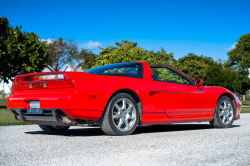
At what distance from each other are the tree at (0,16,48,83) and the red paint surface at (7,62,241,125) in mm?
21102

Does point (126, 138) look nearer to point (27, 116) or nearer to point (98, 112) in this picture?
point (98, 112)


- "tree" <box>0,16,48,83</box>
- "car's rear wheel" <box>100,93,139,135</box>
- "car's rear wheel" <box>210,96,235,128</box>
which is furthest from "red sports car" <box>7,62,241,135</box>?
"tree" <box>0,16,48,83</box>

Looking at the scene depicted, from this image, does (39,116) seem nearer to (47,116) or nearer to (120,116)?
(47,116)

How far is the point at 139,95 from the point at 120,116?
21.5 inches

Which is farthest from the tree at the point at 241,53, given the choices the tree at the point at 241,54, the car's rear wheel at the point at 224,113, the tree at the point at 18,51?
the car's rear wheel at the point at 224,113

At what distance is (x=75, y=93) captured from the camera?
4496 millimetres

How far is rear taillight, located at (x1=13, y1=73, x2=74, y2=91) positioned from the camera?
4.59m

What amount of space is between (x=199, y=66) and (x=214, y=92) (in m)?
58.8

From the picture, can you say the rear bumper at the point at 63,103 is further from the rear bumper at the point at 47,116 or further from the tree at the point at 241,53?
the tree at the point at 241,53

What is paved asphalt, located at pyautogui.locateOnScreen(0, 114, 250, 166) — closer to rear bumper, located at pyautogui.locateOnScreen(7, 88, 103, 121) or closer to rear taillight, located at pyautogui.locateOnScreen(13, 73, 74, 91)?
rear bumper, located at pyautogui.locateOnScreen(7, 88, 103, 121)

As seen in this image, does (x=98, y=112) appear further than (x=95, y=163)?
Yes

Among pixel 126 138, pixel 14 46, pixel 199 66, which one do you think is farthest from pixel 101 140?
pixel 199 66

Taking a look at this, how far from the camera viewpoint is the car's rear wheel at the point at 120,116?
4871 millimetres

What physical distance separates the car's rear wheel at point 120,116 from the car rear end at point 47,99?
0.54 metres
